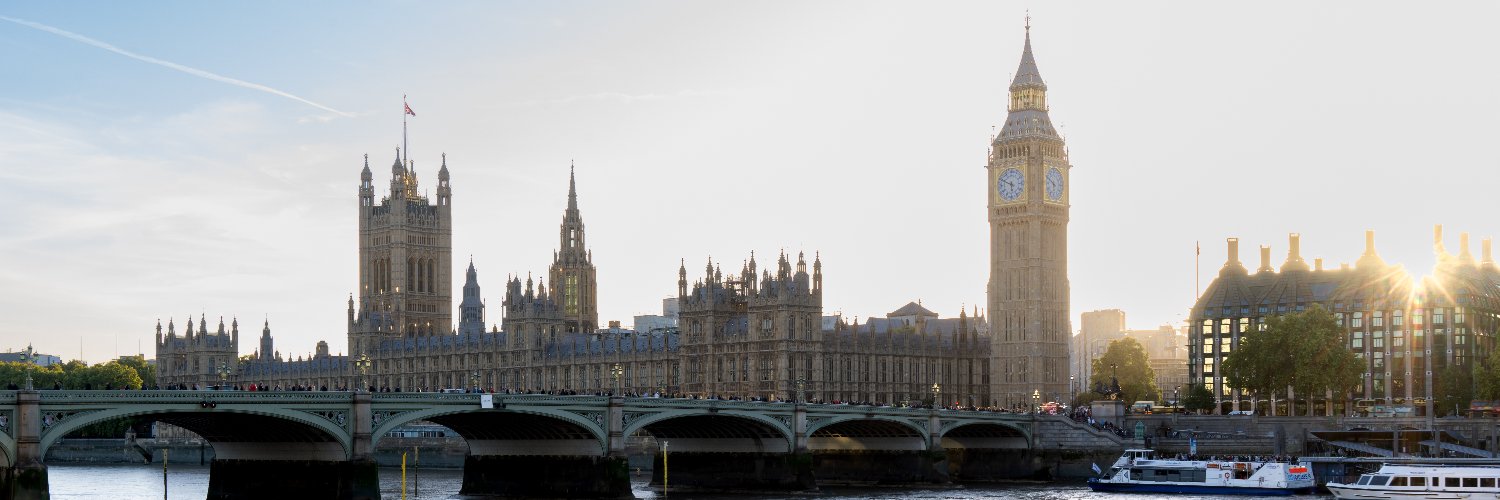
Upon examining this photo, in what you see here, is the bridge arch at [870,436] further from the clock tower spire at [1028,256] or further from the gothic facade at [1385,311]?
the clock tower spire at [1028,256]

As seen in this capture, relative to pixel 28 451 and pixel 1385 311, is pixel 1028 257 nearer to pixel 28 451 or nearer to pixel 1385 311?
pixel 1385 311

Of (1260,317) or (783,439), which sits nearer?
(783,439)

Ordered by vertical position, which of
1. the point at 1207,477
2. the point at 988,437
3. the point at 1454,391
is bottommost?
the point at 1207,477

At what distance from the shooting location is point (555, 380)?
7633 inches

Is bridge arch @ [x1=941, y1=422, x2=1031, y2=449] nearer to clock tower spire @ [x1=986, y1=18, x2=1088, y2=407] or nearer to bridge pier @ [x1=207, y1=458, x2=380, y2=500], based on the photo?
clock tower spire @ [x1=986, y1=18, x2=1088, y2=407]

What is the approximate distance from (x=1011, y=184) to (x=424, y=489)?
72.5m

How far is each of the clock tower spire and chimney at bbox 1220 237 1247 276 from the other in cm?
2078

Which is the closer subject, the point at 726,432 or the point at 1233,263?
the point at 726,432

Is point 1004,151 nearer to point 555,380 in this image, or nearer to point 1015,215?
point 1015,215

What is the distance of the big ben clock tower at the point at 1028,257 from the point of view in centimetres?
17138

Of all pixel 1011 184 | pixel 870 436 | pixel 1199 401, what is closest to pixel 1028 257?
pixel 1011 184

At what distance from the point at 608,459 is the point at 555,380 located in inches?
3863

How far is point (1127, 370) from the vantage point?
186m

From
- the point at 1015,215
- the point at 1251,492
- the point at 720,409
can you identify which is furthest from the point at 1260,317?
the point at 720,409
